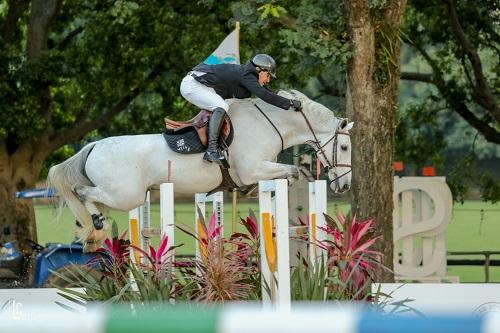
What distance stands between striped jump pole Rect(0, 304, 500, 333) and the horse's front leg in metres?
7.49

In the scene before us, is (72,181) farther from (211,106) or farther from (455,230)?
(455,230)

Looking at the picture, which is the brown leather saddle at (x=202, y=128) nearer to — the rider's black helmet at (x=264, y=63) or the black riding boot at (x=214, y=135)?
the black riding boot at (x=214, y=135)

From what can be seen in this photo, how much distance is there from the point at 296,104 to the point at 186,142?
3.21 feet

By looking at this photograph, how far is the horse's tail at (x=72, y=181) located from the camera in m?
10.0

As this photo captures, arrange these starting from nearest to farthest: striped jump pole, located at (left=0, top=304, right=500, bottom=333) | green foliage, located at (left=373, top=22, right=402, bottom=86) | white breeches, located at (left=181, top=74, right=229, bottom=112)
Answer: striped jump pole, located at (left=0, top=304, right=500, bottom=333) → white breeches, located at (left=181, top=74, right=229, bottom=112) → green foliage, located at (left=373, top=22, right=402, bottom=86)

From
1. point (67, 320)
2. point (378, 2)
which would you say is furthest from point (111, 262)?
point (67, 320)

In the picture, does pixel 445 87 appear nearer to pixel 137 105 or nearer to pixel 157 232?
pixel 137 105

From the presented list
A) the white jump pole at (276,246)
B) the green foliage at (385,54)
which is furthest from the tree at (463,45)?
the white jump pole at (276,246)

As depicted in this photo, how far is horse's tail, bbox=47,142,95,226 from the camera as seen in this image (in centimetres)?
1003

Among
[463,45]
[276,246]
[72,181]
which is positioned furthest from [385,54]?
[463,45]

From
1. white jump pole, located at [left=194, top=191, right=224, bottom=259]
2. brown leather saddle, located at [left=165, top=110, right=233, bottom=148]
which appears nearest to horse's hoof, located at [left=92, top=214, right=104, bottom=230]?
white jump pole, located at [left=194, top=191, right=224, bottom=259]

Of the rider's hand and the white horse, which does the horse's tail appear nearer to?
the white horse

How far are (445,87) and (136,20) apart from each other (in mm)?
5981

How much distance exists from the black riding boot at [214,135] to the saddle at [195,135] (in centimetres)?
9
